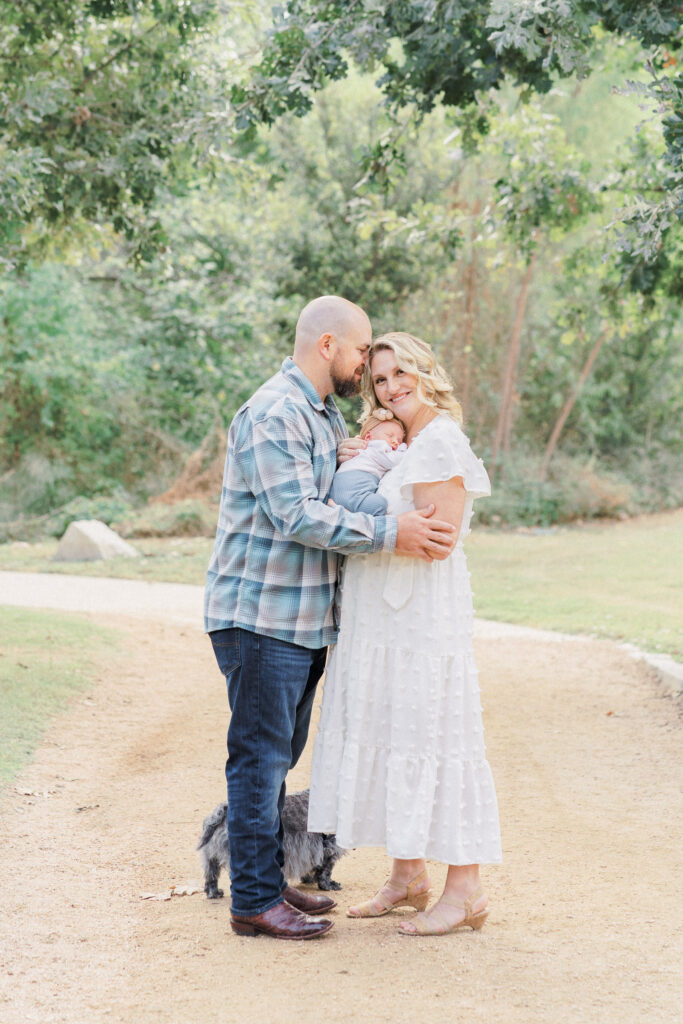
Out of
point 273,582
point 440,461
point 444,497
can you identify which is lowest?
point 273,582

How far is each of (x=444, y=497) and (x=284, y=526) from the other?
1.74 feet

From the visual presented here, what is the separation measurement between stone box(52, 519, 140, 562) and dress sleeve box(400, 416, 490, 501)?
10.6 meters

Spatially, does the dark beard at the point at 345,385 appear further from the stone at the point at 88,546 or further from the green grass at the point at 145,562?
the stone at the point at 88,546

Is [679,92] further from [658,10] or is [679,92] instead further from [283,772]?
[283,772]

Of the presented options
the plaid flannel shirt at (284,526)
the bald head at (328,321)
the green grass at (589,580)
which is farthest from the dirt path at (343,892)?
the green grass at (589,580)

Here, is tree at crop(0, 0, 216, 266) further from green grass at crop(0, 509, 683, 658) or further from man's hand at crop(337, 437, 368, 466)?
green grass at crop(0, 509, 683, 658)

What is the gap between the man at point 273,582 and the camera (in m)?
3.44

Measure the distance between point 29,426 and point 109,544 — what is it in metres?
6.64

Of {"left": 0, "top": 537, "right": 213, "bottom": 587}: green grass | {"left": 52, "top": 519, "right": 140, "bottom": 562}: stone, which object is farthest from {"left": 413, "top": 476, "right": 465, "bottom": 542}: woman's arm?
{"left": 52, "top": 519, "right": 140, "bottom": 562}: stone

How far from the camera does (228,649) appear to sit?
11.6 ft

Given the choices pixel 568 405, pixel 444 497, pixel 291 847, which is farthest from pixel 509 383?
pixel 444 497

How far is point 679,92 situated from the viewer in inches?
185

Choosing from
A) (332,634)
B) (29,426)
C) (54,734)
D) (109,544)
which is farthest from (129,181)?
(29,426)

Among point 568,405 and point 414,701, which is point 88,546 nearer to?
point 568,405
